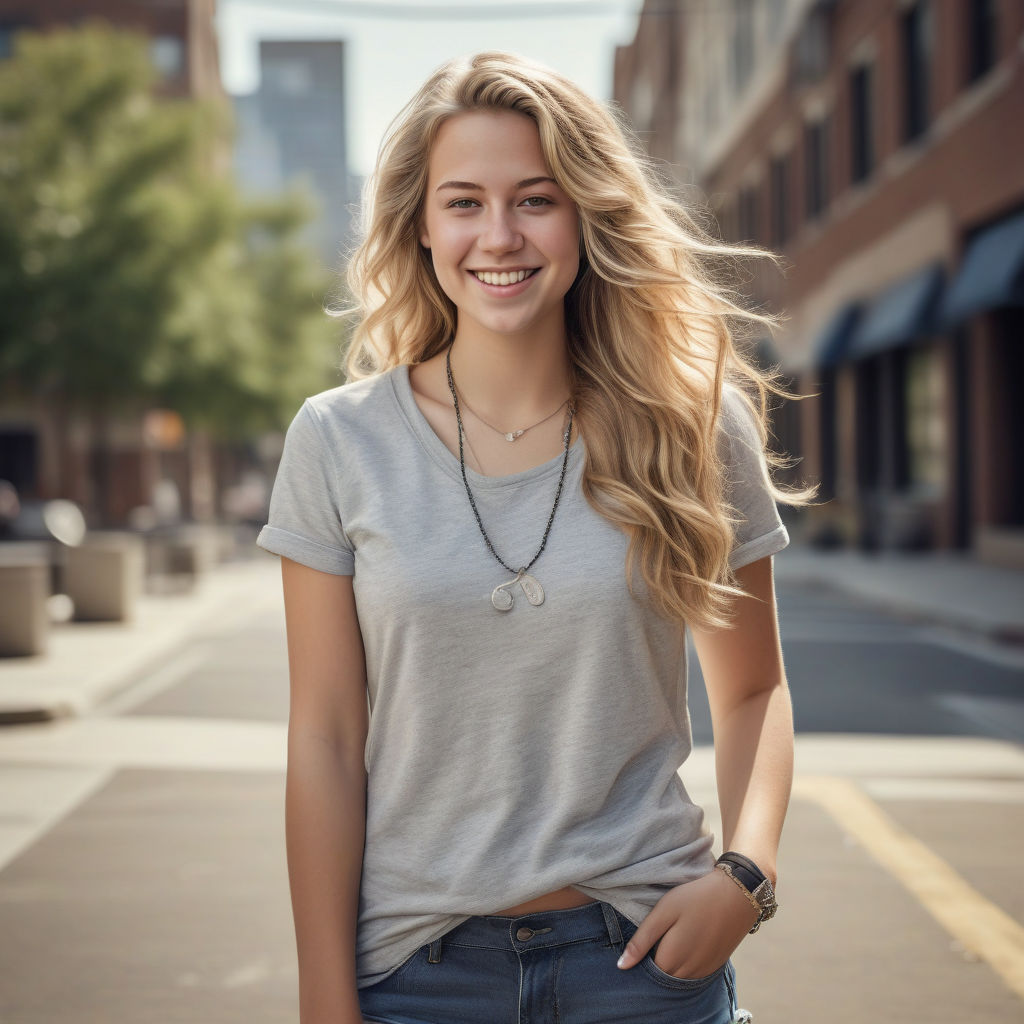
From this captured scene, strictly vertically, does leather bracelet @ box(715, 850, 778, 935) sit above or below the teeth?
below

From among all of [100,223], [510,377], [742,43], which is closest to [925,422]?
[100,223]

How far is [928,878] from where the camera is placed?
5.98m

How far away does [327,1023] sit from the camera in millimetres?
2043

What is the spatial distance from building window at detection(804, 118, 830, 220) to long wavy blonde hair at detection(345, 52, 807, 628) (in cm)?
3108

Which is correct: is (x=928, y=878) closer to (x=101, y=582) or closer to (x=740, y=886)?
(x=740, y=886)

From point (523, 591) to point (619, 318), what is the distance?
21.4 inches

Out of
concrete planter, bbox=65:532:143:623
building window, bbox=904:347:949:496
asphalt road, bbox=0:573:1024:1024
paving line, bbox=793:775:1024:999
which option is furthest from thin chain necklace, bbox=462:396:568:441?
building window, bbox=904:347:949:496

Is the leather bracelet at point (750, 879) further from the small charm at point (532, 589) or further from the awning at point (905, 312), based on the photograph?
the awning at point (905, 312)

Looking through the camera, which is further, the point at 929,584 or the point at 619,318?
the point at 929,584

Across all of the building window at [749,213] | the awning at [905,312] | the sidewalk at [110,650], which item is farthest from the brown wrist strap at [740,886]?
the building window at [749,213]

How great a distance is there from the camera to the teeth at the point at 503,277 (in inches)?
89.4

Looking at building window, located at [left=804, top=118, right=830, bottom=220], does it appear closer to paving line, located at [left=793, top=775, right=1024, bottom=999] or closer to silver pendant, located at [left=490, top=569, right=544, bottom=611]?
paving line, located at [left=793, top=775, right=1024, bottom=999]

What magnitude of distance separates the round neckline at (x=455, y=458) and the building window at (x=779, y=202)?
35.3 meters

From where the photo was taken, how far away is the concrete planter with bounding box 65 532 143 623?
16.5 meters
